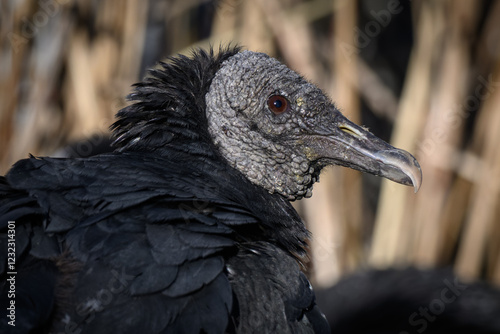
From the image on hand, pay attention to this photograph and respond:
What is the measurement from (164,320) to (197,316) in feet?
0.33

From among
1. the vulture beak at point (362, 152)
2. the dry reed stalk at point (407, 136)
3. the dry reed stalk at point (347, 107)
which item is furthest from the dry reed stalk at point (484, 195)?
the vulture beak at point (362, 152)

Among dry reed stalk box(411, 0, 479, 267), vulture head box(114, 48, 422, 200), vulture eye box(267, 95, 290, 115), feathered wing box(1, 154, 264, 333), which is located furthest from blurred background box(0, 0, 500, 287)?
feathered wing box(1, 154, 264, 333)

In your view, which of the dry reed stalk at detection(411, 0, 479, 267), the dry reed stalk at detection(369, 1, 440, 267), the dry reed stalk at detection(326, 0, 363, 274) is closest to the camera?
the dry reed stalk at detection(411, 0, 479, 267)

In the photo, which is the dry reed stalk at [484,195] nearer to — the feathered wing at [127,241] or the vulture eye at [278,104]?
the vulture eye at [278,104]

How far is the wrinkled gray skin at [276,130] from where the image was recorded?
8.69 ft

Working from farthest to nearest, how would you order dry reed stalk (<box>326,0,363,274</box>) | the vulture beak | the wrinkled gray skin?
dry reed stalk (<box>326,0,363,274</box>) → the wrinkled gray skin → the vulture beak

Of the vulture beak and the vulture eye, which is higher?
the vulture eye

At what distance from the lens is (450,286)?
4223 mm

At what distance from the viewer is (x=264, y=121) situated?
268 cm

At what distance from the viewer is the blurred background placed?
5059 millimetres

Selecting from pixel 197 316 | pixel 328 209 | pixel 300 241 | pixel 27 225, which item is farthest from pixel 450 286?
pixel 27 225

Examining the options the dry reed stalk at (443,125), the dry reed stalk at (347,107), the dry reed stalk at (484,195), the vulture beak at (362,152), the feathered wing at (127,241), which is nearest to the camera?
the feathered wing at (127,241)

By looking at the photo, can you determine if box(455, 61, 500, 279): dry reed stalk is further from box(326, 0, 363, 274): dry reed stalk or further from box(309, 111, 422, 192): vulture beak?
box(309, 111, 422, 192): vulture beak

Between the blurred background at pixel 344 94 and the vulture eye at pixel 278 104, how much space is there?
192 centimetres
